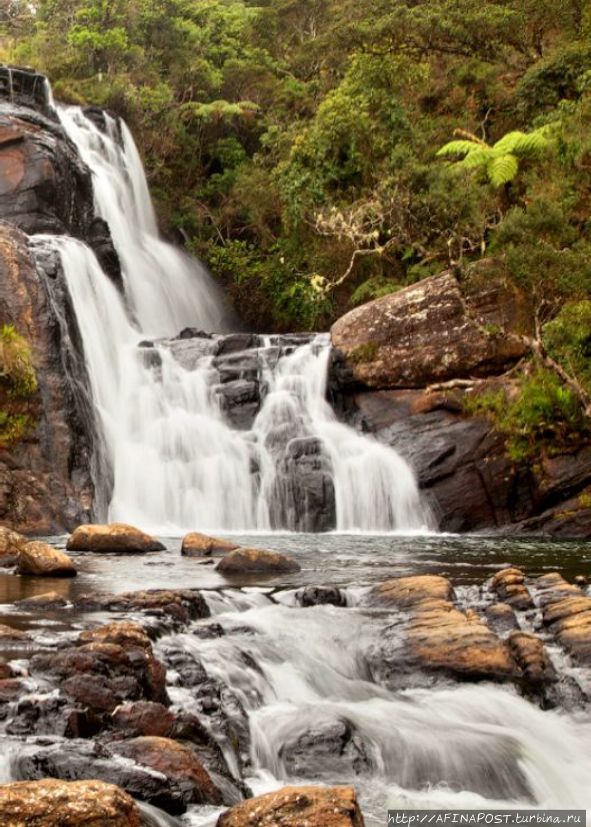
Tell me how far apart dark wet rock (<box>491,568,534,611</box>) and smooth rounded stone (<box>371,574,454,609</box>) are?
66cm

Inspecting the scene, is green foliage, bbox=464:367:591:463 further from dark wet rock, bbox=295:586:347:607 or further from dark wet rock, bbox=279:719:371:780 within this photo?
dark wet rock, bbox=279:719:371:780

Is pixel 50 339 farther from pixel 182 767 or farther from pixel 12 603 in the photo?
pixel 182 767

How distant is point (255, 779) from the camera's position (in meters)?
6.23

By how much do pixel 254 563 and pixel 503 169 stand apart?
14582 millimetres

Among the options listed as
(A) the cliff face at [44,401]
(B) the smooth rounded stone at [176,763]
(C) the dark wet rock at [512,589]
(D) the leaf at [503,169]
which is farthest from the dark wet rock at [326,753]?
(D) the leaf at [503,169]

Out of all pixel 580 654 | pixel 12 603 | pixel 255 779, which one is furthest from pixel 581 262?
pixel 255 779

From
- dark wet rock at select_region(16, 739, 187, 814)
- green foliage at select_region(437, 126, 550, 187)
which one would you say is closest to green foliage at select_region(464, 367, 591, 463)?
green foliage at select_region(437, 126, 550, 187)

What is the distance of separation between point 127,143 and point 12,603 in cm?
2447

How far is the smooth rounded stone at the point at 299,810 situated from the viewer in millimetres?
4656

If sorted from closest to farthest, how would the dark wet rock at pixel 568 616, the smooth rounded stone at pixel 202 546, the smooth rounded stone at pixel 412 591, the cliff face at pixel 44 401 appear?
the dark wet rock at pixel 568 616, the smooth rounded stone at pixel 412 591, the smooth rounded stone at pixel 202 546, the cliff face at pixel 44 401

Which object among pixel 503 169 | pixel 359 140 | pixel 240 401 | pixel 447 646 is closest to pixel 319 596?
pixel 447 646

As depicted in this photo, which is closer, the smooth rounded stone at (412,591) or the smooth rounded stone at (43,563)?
the smooth rounded stone at (412,591)

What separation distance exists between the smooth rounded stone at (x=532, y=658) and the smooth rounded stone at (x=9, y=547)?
5.94 metres

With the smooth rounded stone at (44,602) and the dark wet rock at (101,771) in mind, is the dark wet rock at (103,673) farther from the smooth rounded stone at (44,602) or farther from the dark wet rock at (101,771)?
the smooth rounded stone at (44,602)
